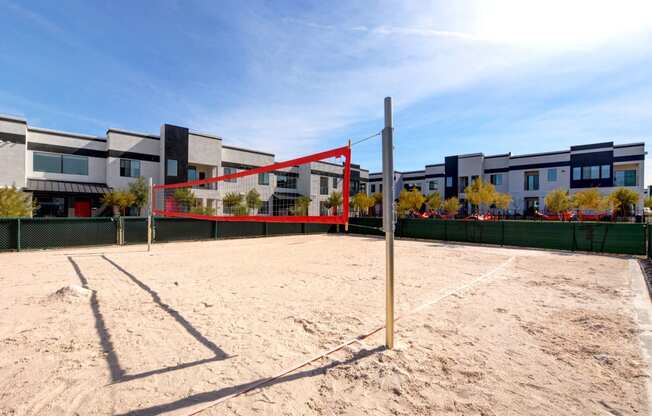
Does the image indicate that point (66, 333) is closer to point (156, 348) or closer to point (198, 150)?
point (156, 348)

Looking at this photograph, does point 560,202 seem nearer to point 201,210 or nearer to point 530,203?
point 530,203

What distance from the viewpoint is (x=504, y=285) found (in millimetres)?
7371

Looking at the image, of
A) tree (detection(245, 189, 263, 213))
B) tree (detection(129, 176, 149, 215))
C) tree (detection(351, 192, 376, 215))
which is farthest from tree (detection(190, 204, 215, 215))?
tree (detection(351, 192, 376, 215))

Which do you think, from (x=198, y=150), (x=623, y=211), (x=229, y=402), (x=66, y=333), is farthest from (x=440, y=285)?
(x=623, y=211)

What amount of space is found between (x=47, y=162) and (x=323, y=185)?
25419 mm

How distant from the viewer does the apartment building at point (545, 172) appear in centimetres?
3400

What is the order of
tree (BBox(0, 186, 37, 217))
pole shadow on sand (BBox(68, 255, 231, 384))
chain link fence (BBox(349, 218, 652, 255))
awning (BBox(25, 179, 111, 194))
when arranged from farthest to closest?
awning (BBox(25, 179, 111, 194)), tree (BBox(0, 186, 37, 217)), chain link fence (BBox(349, 218, 652, 255)), pole shadow on sand (BBox(68, 255, 231, 384))

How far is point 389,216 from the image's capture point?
3.83 meters

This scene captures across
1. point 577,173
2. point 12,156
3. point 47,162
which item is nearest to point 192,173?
point 47,162

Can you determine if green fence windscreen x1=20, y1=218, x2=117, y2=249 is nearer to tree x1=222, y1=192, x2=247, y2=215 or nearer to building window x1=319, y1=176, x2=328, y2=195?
tree x1=222, y1=192, x2=247, y2=215

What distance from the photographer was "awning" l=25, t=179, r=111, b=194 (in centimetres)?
2153

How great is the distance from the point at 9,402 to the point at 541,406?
4805 mm

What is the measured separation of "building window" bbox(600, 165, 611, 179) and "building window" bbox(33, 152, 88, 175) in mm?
53464

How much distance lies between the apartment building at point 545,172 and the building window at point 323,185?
20.6m
